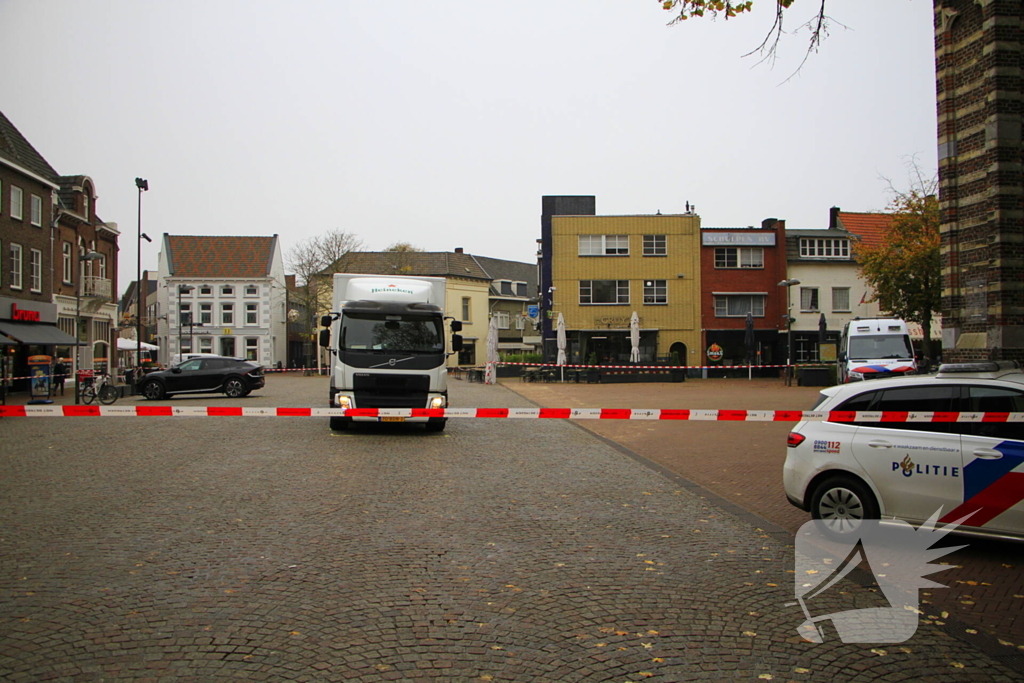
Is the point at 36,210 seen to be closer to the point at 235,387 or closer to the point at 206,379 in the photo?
the point at 206,379

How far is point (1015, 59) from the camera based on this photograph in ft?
40.8

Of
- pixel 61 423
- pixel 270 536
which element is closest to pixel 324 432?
pixel 61 423

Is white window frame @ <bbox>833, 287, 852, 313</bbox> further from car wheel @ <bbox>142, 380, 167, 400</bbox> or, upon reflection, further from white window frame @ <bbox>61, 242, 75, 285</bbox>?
white window frame @ <bbox>61, 242, 75, 285</bbox>

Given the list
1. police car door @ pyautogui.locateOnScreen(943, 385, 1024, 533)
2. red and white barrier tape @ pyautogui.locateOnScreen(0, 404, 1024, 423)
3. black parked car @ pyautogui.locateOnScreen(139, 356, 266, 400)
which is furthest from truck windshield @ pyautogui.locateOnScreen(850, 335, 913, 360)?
police car door @ pyautogui.locateOnScreen(943, 385, 1024, 533)

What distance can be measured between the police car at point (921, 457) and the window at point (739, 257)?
40.2m

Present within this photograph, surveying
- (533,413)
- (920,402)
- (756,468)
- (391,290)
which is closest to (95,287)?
(391,290)

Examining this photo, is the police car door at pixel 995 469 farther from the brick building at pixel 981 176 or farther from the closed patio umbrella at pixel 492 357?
the closed patio umbrella at pixel 492 357

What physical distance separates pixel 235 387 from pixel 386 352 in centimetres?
1434

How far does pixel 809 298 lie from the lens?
4650cm

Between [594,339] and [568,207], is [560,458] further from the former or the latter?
[568,207]

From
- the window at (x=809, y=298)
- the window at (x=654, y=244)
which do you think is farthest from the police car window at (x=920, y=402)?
the window at (x=809, y=298)

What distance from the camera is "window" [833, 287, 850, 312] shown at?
46.7 meters

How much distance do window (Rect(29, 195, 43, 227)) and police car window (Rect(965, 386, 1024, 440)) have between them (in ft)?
115

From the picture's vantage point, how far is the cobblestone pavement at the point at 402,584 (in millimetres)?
4113
